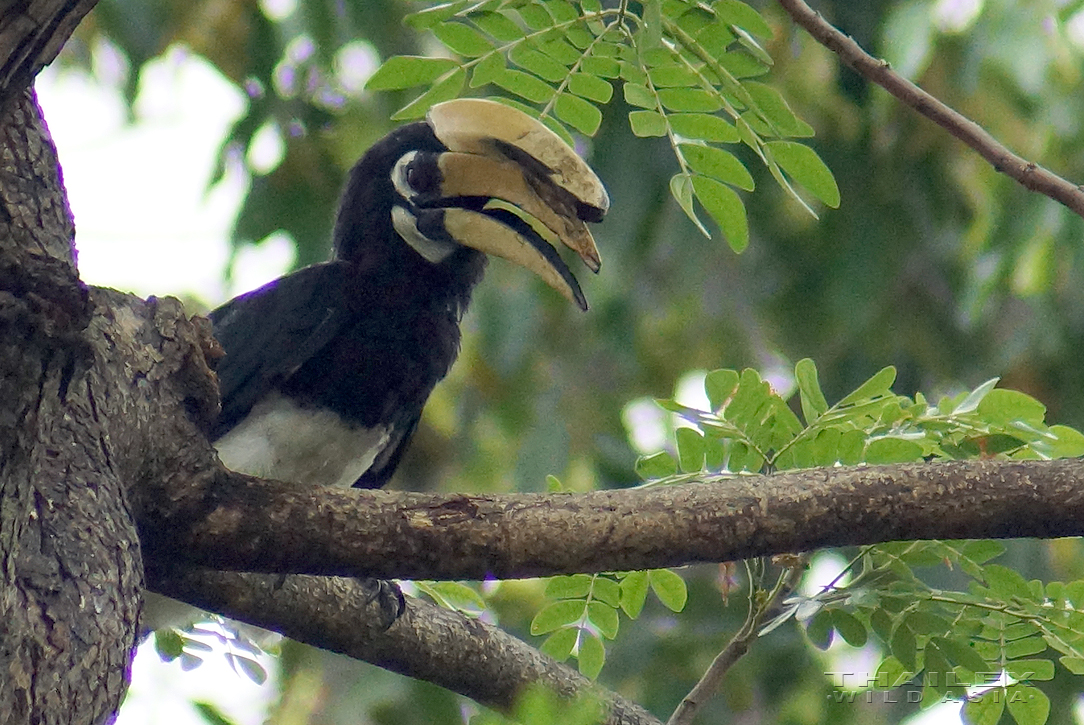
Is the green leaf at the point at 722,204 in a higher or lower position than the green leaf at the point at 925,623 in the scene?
higher

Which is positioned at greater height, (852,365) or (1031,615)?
(1031,615)

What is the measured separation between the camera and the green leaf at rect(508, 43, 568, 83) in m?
2.70

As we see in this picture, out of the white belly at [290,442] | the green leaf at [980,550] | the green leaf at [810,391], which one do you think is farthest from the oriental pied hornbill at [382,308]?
the green leaf at [980,550]

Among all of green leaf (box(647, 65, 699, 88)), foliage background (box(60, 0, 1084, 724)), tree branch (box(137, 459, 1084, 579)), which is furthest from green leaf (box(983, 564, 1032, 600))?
foliage background (box(60, 0, 1084, 724))

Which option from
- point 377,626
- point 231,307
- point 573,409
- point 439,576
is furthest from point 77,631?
point 573,409

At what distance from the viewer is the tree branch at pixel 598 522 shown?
2.33m

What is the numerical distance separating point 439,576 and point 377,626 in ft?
1.95

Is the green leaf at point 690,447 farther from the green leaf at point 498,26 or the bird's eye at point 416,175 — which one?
the bird's eye at point 416,175

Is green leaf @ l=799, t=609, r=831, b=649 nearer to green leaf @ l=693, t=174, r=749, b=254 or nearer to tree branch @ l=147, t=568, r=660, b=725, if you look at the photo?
tree branch @ l=147, t=568, r=660, b=725

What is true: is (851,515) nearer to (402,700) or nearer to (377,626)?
(377,626)

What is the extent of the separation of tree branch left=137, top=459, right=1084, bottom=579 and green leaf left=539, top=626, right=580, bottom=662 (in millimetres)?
592

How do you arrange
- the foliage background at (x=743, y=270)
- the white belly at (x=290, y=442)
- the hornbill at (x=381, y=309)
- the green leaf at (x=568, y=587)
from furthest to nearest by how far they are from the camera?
the foliage background at (x=743, y=270)
the white belly at (x=290, y=442)
the hornbill at (x=381, y=309)
the green leaf at (x=568, y=587)

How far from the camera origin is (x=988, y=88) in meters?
6.71

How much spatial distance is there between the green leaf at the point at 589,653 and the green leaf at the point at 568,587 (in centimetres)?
12
